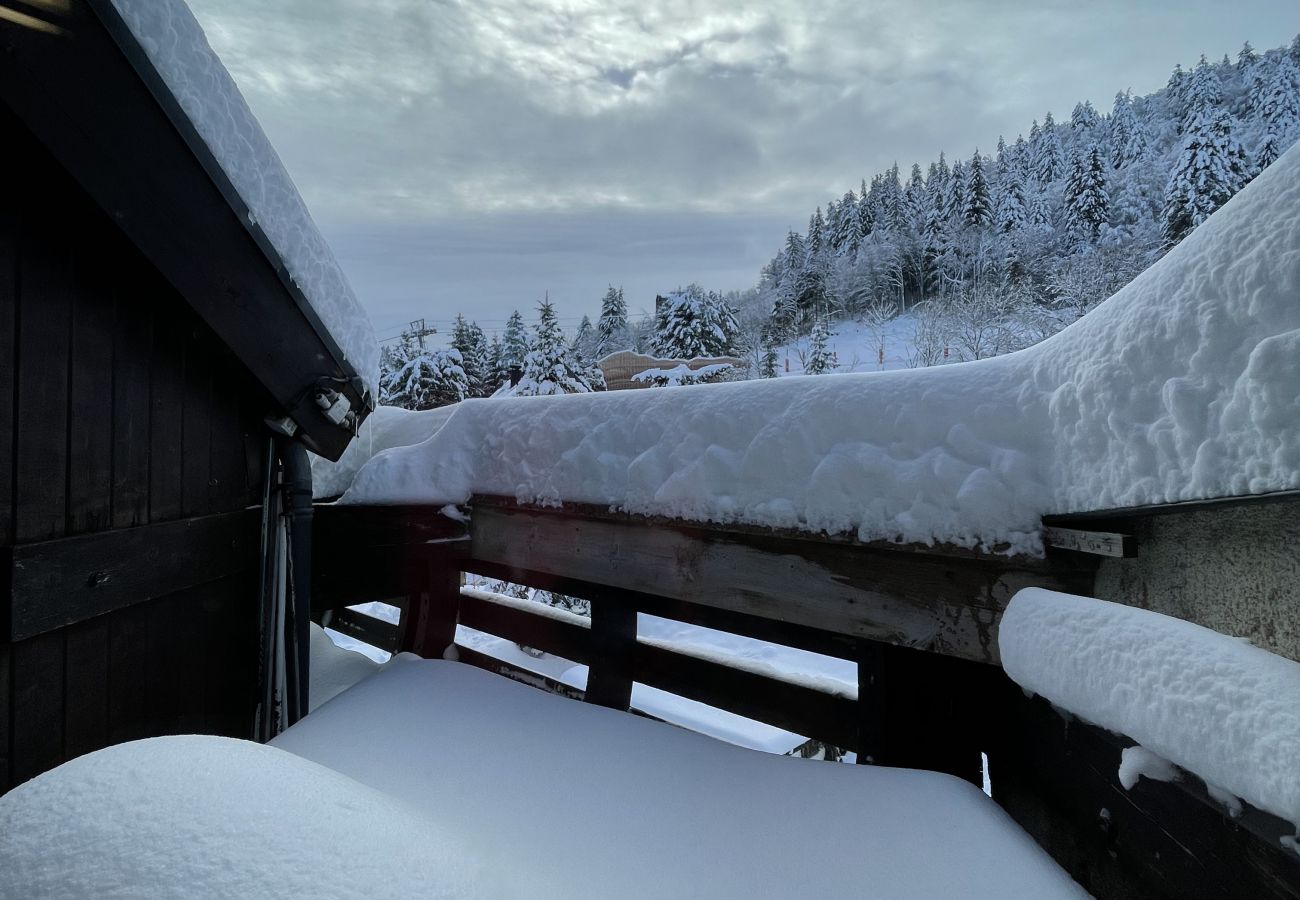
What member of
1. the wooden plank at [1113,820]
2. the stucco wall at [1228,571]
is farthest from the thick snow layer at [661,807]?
the stucco wall at [1228,571]

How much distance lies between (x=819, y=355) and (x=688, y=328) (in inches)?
215

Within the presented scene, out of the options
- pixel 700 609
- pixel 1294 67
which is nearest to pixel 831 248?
pixel 1294 67

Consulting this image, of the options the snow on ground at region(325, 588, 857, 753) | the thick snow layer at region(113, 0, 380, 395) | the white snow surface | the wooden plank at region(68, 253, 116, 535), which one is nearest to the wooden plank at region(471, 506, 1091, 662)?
the white snow surface

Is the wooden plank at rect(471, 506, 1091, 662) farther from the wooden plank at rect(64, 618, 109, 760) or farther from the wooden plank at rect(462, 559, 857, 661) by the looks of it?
the wooden plank at rect(64, 618, 109, 760)

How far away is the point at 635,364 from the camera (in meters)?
24.8

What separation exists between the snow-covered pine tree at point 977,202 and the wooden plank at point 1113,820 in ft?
98.2

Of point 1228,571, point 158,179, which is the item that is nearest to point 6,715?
point 158,179

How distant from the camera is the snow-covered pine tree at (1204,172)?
526 inches

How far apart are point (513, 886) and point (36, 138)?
2291mm

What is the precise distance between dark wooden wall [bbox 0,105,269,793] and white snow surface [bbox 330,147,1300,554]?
3.16 feet

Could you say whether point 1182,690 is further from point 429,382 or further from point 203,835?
point 429,382

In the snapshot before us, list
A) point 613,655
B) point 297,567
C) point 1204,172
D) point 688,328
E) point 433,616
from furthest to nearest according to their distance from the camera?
point 688,328
point 1204,172
point 433,616
point 613,655
point 297,567

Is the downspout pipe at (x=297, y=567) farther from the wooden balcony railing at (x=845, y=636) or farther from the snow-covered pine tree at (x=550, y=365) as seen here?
the snow-covered pine tree at (x=550, y=365)

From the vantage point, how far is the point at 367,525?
288 centimetres
